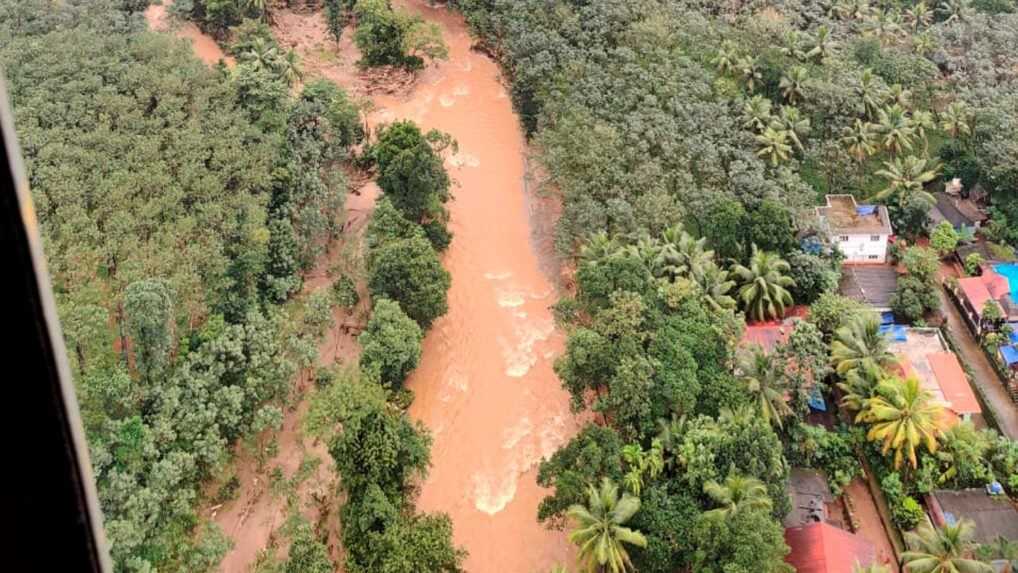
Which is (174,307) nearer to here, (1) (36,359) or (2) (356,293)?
(2) (356,293)

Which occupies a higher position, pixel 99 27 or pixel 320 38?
pixel 99 27

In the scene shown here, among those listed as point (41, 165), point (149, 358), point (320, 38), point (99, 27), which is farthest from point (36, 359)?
point (320, 38)

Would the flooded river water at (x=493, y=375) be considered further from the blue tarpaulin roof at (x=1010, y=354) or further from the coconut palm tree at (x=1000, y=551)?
the blue tarpaulin roof at (x=1010, y=354)

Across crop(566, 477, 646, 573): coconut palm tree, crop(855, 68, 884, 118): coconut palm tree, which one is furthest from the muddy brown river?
crop(855, 68, 884, 118): coconut palm tree

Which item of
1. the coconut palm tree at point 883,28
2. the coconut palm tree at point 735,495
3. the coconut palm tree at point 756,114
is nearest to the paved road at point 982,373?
the coconut palm tree at point 756,114

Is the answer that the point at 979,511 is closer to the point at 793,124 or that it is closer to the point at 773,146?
the point at 773,146

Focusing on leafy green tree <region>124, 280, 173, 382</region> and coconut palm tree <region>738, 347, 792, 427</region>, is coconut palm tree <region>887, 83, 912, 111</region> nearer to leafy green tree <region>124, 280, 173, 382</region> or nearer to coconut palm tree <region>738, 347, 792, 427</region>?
coconut palm tree <region>738, 347, 792, 427</region>
